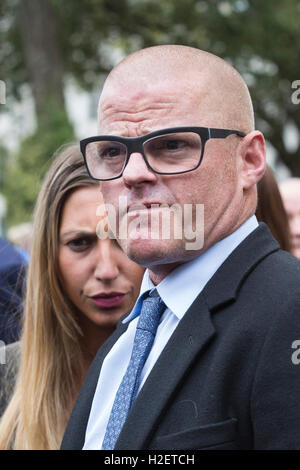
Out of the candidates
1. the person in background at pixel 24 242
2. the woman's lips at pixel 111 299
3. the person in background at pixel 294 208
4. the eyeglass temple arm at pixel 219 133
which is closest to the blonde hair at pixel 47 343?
the woman's lips at pixel 111 299

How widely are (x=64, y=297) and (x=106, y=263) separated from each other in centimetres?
27

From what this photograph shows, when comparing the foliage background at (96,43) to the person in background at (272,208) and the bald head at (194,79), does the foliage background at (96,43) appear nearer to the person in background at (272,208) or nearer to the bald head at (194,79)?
the person in background at (272,208)

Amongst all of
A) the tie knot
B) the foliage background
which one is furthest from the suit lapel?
the foliage background

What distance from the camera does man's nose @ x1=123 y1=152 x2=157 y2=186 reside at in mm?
1729

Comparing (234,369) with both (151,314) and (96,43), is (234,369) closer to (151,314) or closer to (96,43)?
(151,314)

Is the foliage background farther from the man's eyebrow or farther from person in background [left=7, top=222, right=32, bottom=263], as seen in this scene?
the man's eyebrow

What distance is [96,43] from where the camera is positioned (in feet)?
49.4

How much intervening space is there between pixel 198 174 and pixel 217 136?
0.11m

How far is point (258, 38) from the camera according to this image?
1303 cm

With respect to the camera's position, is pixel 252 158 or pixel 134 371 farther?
pixel 252 158

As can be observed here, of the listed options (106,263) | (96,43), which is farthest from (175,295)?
(96,43)

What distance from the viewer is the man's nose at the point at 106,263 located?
286 centimetres

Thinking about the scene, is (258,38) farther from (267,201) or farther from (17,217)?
(267,201)

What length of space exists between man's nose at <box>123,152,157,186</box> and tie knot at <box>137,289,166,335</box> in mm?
326
